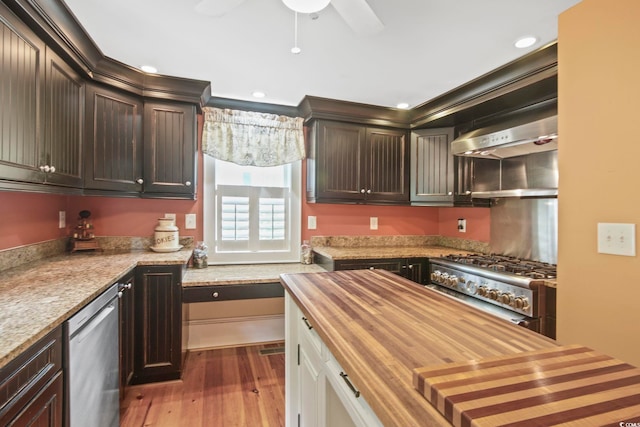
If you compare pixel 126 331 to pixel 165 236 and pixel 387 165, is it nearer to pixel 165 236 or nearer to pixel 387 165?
pixel 165 236

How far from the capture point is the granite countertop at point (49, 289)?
0.93m

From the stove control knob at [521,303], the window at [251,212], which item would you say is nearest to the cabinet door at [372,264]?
the window at [251,212]

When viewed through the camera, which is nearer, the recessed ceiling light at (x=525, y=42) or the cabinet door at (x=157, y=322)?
the recessed ceiling light at (x=525, y=42)

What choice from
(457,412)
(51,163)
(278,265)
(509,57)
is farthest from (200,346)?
(509,57)

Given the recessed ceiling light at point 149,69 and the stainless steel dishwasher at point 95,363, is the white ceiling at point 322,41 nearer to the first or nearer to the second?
the recessed ceiling light at point 149,69

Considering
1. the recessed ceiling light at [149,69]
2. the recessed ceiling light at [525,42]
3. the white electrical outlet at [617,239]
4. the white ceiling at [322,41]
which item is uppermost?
the recessed ceiling light at [149,69]

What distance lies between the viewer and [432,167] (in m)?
3.01

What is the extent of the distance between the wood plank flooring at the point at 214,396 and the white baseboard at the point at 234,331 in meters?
0.18

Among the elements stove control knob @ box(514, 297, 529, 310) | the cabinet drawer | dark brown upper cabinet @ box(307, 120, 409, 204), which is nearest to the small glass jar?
dark brown upper cabinet @ box(307, 120, 409, 204)

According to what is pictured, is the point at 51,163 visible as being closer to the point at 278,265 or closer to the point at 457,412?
the point at 278,265

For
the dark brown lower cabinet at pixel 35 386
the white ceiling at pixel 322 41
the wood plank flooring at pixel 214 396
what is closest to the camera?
the dark brown lower cabinet at pixel 35 386

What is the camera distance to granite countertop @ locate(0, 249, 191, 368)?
93cm

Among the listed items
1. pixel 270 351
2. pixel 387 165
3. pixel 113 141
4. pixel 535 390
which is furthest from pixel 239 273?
pixel 535 390

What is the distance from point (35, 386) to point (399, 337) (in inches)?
45.1
